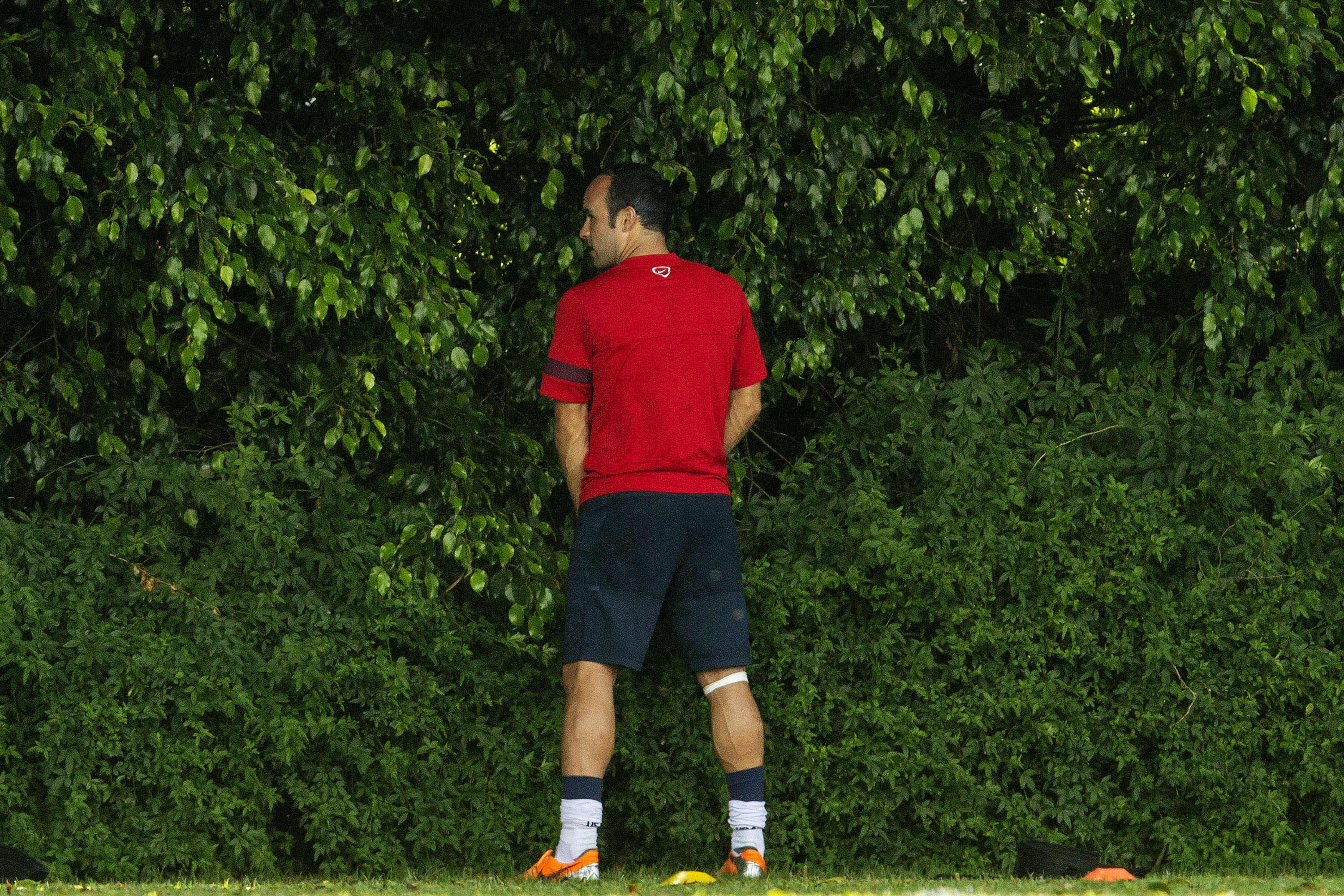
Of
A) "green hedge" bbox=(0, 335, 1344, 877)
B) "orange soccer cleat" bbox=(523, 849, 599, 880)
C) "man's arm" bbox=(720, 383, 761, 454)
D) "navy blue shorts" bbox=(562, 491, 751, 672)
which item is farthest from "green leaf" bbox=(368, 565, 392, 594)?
"man's arm" bbox=(720, 383, 761, 454)

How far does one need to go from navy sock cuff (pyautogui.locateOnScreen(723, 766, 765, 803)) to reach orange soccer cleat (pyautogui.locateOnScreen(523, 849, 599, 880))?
1.64ft

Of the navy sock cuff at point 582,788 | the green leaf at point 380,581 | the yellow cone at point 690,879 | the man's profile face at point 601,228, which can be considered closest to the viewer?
the yellow cone at point 690,879

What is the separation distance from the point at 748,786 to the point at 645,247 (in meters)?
1.76

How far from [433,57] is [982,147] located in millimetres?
2098

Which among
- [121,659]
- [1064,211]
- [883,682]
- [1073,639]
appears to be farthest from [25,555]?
[1064,211]

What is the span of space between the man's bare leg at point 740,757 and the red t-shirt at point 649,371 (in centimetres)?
63

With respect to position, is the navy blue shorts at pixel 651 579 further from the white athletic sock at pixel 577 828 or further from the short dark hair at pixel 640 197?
the short dark hair at pixel 640 197

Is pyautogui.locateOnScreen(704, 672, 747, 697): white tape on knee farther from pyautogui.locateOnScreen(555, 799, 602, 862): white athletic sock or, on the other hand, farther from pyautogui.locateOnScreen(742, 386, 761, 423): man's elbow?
pyautogui.locateOnScreen(742, 386, 761, 423): man's elbow

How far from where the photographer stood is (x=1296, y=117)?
5715mm

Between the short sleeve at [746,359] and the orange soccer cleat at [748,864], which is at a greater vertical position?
the short sleeve at [746,359]

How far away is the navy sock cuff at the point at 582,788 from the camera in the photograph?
4551 mm

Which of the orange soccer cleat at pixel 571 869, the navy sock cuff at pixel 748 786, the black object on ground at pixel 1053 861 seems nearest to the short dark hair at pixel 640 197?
the navy sock cuff at pixel 748 786

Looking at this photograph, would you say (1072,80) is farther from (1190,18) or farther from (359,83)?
(359,83)

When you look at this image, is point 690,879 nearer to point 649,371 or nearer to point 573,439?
point 573,439
